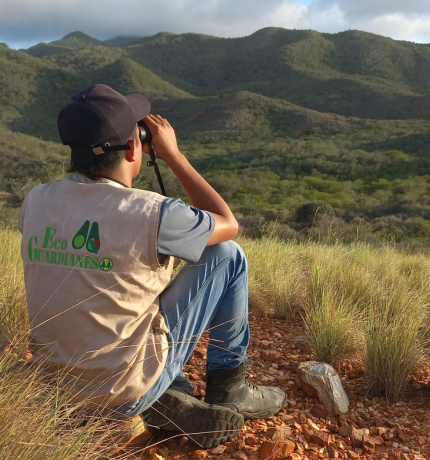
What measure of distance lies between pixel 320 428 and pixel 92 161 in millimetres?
1518

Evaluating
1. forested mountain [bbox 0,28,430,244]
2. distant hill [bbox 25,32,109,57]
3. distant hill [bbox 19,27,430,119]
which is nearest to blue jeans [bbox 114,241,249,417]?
forested mountain [bbox 0,28,430,244]

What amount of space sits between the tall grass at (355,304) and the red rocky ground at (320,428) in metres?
0.12

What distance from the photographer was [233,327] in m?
2.06

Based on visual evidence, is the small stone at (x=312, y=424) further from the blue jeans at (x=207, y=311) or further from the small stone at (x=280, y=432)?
the blue jeans at (x=207, y=311)

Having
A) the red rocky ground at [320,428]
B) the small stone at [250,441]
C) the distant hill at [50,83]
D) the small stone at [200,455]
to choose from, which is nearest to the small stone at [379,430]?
the red rocky ground at [320,428]

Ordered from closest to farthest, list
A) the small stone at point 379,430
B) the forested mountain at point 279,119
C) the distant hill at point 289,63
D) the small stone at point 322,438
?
the small stone at point 322,438 → the small stone at point 379,430 → the forested mountain at point 279,119 → the distant hill at point 289,63

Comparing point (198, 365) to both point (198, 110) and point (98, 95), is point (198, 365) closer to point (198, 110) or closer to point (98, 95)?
point (98, 95)

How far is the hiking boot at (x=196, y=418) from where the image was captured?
75.3 inches

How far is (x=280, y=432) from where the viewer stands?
6.52ft

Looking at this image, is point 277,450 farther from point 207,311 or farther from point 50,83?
point 50,83

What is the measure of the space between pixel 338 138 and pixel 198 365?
1319 inches

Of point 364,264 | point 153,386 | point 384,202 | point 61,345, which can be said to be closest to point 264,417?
point 153,386

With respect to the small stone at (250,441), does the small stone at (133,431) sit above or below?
above

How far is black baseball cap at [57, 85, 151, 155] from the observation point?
1688 millimetres
